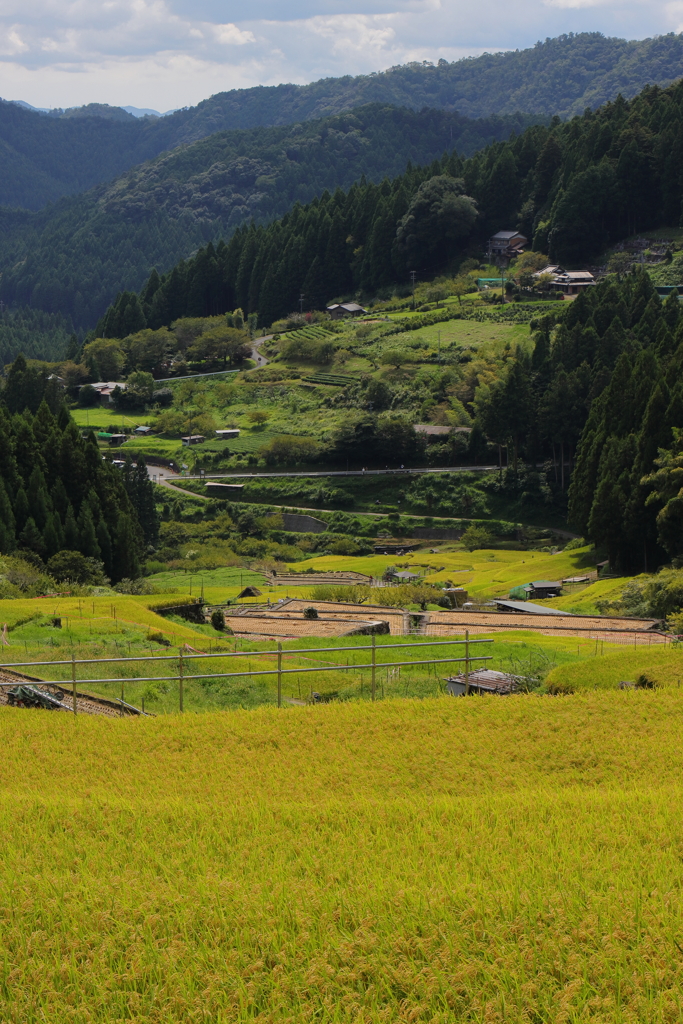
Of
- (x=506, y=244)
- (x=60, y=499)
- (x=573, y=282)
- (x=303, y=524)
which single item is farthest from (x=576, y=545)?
(x=506, y=244)

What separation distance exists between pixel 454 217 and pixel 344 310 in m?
19.2

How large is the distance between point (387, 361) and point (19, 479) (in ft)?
200

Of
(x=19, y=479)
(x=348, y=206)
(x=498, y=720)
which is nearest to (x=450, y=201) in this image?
(x=348, y=206)

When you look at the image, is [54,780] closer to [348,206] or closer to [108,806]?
[108,806]

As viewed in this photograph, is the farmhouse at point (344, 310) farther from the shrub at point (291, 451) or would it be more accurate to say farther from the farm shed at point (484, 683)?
the farm shed at point (484, 683)

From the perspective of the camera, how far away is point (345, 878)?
1111 centimetres

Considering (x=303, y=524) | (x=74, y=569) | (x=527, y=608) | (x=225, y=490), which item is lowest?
(x=303, y=524)

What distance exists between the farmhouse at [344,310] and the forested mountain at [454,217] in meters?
7.65

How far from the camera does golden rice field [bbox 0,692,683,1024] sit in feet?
29.8

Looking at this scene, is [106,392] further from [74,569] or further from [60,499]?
[74,569]

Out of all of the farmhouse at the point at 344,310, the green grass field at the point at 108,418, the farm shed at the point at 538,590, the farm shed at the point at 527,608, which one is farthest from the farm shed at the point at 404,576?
the farmhouse at the point at 344,310

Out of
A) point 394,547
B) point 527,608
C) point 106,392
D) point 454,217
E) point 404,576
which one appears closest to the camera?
point 527,608

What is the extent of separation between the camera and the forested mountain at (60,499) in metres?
51.6

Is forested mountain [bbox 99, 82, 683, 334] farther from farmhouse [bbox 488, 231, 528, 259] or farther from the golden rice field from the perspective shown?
the golden rice field
